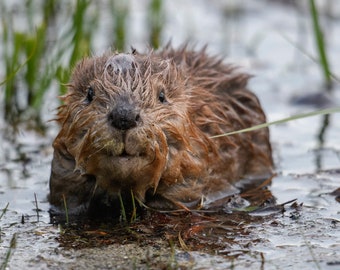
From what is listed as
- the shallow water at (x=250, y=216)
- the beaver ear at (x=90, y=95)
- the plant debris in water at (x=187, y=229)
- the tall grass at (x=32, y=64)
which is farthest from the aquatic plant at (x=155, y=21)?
the beaver ear at (x=90, y=95)

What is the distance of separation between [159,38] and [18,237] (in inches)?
196

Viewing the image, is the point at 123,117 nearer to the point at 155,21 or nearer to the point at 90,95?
the point at 90,95

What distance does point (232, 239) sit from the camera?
471cm

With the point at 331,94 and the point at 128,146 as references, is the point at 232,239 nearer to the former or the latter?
the point at 128,146

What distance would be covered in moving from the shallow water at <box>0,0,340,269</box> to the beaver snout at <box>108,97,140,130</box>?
24.0 inches

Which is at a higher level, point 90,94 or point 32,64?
point 32,64

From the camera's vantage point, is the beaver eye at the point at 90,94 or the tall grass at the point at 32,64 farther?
the tall grass at the point at 32,64

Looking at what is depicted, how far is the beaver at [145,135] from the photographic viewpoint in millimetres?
4625

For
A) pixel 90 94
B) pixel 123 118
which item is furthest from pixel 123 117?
pixel 90 94

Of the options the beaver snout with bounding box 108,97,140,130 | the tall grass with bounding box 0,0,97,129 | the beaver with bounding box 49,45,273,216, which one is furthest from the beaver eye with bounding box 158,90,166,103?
the tall grass with bounding box 0,0,97,129

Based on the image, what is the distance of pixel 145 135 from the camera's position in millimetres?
4562

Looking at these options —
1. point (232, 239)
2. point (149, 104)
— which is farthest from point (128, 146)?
point (232, 239)

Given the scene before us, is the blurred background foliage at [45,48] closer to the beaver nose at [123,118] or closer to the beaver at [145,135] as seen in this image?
the beaver at [145,135]

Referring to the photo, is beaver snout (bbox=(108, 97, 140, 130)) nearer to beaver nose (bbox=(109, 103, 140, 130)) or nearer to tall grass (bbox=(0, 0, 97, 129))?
beaver nose (bbox=(109, 103, 140, 130))
